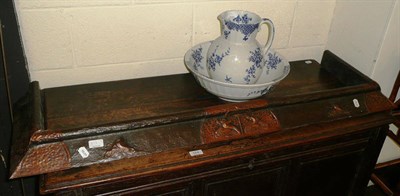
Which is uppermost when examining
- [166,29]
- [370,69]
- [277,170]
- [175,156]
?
[166,29]

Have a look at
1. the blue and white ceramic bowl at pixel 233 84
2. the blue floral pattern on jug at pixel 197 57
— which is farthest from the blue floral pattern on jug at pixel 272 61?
the blue floral pattern on jug at pixel 197 57

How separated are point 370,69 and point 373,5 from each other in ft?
0.81

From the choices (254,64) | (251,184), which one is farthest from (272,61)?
(251,184)

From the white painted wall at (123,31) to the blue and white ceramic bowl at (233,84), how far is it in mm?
111

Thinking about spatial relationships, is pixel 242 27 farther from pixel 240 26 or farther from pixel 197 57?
pixel 197 57

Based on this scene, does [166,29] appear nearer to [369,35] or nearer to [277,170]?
[277,170]

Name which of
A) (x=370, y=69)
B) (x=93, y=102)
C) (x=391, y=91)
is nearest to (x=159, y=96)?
(x=93, y=102)

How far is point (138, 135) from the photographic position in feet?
3.34

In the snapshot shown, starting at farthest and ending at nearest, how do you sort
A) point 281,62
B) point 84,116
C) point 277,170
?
point 281,62 < point 277,170 < point 84,116

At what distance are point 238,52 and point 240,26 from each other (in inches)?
3.2

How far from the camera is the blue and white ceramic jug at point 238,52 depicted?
3.77ft

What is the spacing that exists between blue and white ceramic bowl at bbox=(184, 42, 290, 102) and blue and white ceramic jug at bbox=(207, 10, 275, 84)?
0.03 metres

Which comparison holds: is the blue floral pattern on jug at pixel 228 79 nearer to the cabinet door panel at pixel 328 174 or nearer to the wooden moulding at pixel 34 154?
the cabinet door panel at pixel 328 174

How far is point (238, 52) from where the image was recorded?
1.16 metres
